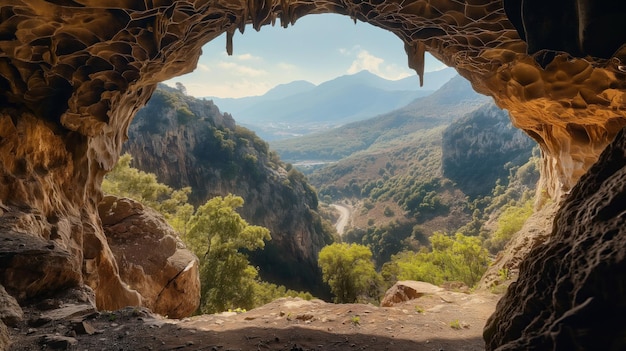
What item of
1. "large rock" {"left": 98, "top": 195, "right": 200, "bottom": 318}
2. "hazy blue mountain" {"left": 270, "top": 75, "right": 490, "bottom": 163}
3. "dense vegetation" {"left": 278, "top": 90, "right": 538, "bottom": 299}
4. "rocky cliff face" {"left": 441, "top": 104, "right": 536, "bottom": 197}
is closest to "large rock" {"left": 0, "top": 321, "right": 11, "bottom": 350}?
Answer: "large rock" {"left": 98, "top": 195, "right": 200, "bottom": 318}

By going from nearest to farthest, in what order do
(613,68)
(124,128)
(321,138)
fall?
(613,68) < (124,128) < (321,138)

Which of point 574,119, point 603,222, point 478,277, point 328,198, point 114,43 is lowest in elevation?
point 328,198

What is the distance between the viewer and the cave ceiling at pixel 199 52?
7.19 meters

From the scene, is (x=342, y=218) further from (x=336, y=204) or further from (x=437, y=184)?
(x=437, y=184)

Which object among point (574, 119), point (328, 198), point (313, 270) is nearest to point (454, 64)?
point (574, 119)

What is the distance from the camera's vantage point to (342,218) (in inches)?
3637

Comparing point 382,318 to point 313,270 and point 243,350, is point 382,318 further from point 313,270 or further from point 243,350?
point 313,270

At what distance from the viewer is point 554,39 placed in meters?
4.50

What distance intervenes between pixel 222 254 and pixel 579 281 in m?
18.0

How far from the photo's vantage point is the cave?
9.68 ft

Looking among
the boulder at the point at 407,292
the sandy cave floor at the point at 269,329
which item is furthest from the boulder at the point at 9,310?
the boulder at the point at 407,292

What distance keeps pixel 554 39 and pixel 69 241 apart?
11.2 metres

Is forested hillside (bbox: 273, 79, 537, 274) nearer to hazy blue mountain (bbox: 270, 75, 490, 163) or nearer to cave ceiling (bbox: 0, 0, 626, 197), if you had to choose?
cave ceiling (bbox: 0, 0, 626, 197)

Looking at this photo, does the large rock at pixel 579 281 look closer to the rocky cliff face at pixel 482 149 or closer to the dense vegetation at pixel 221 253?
the dense vegetation at pixel 221 253
